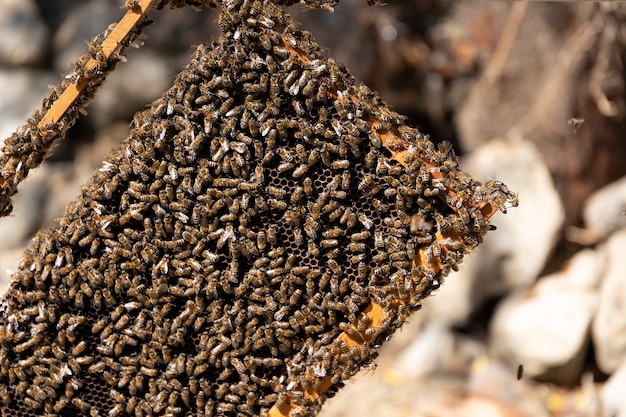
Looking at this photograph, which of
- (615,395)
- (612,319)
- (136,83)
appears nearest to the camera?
(615,395)

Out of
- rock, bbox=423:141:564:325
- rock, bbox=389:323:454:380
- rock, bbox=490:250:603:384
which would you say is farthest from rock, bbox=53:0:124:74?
rock, bbox=490:250:603:384

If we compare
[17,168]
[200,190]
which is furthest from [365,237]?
[17,168]

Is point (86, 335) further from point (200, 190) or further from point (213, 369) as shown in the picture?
point (200, 190)

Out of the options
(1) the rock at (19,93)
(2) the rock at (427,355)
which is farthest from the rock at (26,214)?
(2) the rock at (427,355)

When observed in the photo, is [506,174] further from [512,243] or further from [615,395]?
[615,395]

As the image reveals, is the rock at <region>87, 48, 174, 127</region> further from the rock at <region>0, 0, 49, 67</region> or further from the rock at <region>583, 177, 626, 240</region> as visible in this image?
the rock at <region>583, 177, 626, 240</region>

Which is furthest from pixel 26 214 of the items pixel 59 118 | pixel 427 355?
pixel 59 118
